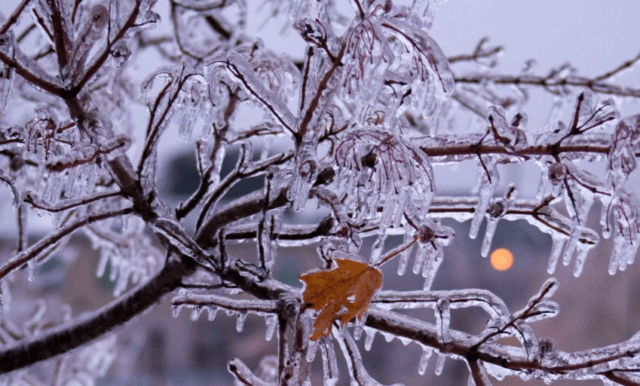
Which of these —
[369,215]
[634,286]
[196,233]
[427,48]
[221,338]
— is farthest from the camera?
[221,338]

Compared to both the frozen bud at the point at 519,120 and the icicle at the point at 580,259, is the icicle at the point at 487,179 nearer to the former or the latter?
the frozen bud at the point at 519,120

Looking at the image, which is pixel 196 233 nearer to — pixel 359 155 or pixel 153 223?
→ pixel 153 223

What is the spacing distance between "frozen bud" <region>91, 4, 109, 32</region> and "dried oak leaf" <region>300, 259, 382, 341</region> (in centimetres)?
35

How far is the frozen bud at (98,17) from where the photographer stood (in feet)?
1.70

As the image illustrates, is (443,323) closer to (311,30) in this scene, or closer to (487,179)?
(487,179)

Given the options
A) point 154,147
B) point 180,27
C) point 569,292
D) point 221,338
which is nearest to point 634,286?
point 569,292

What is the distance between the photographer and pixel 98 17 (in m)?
0.52

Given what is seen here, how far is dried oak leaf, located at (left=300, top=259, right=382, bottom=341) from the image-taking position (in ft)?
1.64

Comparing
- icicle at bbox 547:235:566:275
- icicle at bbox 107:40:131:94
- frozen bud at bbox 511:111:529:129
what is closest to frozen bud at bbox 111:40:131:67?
icicle at bbox 107:40:131:94

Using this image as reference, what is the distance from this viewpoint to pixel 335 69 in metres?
0.48

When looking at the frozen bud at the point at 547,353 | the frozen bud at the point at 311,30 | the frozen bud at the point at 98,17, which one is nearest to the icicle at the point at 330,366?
the frozen bud at the point at 547,353

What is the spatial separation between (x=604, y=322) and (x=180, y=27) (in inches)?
274

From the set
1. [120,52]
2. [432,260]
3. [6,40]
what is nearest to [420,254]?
[432,260]

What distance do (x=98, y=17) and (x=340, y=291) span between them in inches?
15.4
